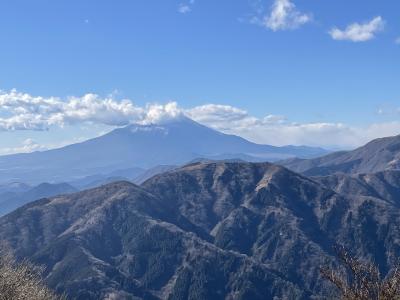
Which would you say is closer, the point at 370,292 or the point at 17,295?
the point at 370,292

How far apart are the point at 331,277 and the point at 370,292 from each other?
1889 millimetres

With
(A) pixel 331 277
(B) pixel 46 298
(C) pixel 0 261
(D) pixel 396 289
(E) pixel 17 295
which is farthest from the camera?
(C) pixel 0 261

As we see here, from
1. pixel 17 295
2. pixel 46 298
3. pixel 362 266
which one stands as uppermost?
pixel 362 266

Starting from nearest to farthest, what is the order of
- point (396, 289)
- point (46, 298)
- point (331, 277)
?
point (396, 289), point (331, 277), point (46, 298)

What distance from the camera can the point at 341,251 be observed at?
25578mm

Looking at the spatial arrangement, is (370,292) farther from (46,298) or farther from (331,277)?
(46,298)

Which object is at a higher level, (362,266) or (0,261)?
(362,266)

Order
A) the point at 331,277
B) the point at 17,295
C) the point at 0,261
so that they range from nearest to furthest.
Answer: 1. the point at 331,277
2. the point at 17,295
3. the point at 0,261

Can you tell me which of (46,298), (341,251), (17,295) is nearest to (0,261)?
(46,298)

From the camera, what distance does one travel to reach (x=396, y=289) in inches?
889

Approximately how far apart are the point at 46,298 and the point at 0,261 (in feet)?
103

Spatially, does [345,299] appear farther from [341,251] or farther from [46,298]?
[46,298]

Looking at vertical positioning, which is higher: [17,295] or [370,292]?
[370,292]

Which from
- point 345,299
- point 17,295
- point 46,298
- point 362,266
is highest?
point 362,266
